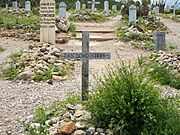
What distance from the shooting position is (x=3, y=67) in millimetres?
10219

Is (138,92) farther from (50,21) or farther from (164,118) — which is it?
(50,21)

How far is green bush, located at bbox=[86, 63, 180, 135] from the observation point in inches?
185

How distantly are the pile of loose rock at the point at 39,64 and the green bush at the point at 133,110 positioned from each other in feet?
12.9

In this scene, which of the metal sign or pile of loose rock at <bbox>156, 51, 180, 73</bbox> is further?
→ pile of loose rock at <bbox>156, 51, 180, 73</bbox>

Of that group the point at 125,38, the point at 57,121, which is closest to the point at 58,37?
the point at 125,38

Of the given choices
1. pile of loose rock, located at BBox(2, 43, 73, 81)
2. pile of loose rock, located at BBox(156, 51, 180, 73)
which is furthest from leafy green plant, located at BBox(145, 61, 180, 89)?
pile of loose rock, located at BBox(2, 43, 73, 81)

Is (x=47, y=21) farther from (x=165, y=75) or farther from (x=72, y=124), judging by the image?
(x=72, y=124)

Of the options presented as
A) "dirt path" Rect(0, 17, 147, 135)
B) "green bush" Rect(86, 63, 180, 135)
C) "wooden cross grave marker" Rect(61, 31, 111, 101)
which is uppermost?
"wooden cross grave marker" Rect(61, 31, 111, 101)

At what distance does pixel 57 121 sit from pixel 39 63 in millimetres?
4371

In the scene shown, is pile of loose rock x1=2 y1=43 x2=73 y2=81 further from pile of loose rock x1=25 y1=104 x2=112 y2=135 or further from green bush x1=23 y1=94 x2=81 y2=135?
pile of loose rock x1=25 y1=104 x2=112 y2=135

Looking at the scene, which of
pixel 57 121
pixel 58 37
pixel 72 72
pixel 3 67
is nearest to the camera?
pixel 57 121

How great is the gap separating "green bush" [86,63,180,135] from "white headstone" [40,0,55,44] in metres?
7.97

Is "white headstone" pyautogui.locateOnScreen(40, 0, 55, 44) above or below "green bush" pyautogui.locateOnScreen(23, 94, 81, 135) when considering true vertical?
above

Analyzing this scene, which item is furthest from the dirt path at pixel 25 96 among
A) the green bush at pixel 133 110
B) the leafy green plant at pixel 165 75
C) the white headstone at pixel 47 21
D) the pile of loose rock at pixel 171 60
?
the white headstone at pixel 47 21
